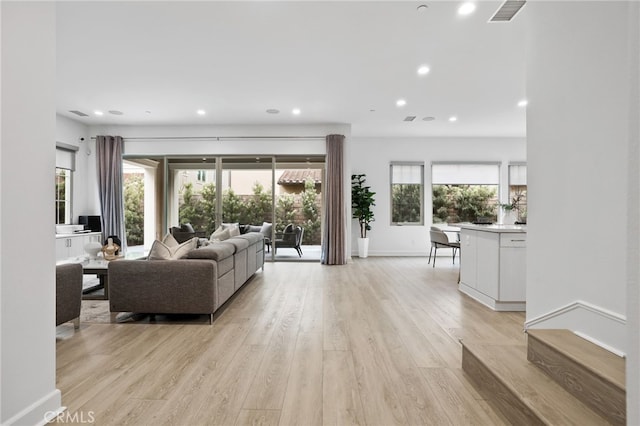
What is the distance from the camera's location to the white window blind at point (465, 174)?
8.30m

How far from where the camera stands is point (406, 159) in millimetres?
8273

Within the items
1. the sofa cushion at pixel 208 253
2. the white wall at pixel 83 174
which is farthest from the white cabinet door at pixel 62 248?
the sofa cushion at pixel 208 253

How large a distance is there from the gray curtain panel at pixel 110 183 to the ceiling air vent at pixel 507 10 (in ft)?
23.1

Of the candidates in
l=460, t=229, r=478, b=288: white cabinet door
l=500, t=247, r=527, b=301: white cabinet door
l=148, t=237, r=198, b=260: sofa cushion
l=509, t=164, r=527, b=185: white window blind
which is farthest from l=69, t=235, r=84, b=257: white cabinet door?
l=509, t=164, r=527, b=185: white window blind

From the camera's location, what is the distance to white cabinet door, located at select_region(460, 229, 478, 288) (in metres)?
4.12

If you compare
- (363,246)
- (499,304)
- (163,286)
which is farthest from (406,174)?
(163,286)

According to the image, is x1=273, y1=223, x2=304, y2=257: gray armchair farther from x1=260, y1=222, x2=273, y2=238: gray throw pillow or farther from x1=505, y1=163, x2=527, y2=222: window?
x1=505, y1=163, x2=527, y2=222: window

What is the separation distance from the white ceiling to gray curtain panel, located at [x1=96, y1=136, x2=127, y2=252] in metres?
0.75

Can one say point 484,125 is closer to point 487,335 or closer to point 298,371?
point 487,335

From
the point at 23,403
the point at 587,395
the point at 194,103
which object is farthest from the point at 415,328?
the point at 194,103

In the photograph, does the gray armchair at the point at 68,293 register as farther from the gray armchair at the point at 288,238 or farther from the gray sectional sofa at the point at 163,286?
the gray armchair at the point at 288,238

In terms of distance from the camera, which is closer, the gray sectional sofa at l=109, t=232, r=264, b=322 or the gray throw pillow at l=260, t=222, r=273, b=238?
the gray sectional sofa at l=109, t=232, r=264, b=322

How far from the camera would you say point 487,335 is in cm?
286

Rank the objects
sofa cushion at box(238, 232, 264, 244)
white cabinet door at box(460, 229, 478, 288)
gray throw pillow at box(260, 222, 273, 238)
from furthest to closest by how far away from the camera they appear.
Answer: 1. gray throw pillow at box(260, 222, 273, 238)
2. sofa cushion at box(238, 232, 264, 244)
3. white cabinet door at box(460, 229, 478, 288)
